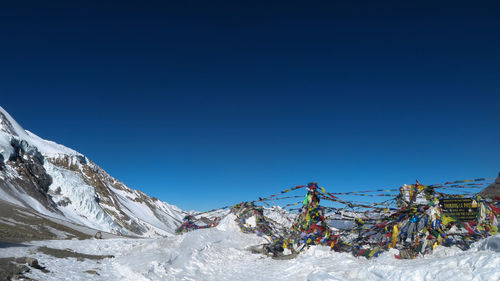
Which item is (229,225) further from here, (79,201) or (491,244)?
(79,201)

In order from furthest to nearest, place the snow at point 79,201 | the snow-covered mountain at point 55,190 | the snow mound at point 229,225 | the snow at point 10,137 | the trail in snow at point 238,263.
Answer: the snow at point 79,201
the snow at point 10,137
the snow-covered mountain at point 55,190
the snow mound at point 229,225
the trail in snow at point 238,263

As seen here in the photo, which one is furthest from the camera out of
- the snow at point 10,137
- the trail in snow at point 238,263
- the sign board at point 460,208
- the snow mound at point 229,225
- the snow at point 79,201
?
the snow at point 79,201

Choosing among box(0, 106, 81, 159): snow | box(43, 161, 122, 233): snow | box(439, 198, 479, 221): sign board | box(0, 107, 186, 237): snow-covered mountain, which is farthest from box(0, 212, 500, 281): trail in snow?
box(0, 106, 81, 159): snow

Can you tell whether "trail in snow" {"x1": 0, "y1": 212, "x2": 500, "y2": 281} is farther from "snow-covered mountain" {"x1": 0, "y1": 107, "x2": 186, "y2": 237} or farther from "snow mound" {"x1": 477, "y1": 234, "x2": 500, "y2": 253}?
"snow-covered mountain" {"x1": 0, "y1": 107, "x2": 186, "y2": 237}

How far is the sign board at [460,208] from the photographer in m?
10.1

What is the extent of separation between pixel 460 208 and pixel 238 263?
27.7ft

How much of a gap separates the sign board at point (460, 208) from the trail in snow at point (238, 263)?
1.41 metres

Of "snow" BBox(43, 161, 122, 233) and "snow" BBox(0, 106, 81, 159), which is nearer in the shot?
"snow" BBox(0, 106, 81, 159)

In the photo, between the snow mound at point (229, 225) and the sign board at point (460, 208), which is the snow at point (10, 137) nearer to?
the snow mound at point (229, 225)

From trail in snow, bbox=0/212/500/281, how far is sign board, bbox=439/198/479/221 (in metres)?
1.41

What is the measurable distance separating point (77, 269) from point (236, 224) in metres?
7.51

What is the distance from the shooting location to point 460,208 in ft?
33.4

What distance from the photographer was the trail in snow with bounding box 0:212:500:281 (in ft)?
20.8

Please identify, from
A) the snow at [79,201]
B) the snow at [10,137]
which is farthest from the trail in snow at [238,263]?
the snow at [10,137]
